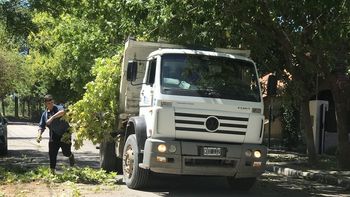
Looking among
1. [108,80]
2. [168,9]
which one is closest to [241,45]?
[168,9]

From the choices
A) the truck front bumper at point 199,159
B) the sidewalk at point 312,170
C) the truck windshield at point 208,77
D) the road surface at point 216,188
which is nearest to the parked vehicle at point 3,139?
the road surface at point 216,188

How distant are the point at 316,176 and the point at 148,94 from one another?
7040 mm

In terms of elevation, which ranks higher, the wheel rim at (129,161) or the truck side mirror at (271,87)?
the truck side mirror at (271,87)

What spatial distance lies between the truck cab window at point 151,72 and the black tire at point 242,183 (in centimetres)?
265

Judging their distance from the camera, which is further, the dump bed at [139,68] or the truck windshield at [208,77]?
the dump bed at [139,68]

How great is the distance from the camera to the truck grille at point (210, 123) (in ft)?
34.8

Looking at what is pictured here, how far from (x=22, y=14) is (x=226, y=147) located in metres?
8.80

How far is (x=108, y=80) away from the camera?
13.3 m

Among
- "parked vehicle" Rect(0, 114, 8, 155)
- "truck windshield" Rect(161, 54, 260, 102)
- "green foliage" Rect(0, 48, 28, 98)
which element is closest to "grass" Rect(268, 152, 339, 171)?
"truck windshield" Rect(161, 54, 260, 102)

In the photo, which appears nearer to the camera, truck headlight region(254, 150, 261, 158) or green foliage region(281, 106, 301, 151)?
truck headlight region(254, 150, 261, 158)

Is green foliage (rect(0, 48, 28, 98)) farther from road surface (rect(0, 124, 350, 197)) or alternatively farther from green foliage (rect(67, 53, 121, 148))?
green foliage (rect(67, 53, 121, 148))

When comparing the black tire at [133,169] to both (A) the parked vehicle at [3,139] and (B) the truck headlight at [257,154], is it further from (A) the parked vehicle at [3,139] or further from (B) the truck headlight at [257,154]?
(A) the parked vehicle at [3,139]

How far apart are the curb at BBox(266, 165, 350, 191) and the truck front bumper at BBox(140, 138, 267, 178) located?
14.8ft

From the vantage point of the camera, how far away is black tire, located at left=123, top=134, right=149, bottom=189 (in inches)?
436
